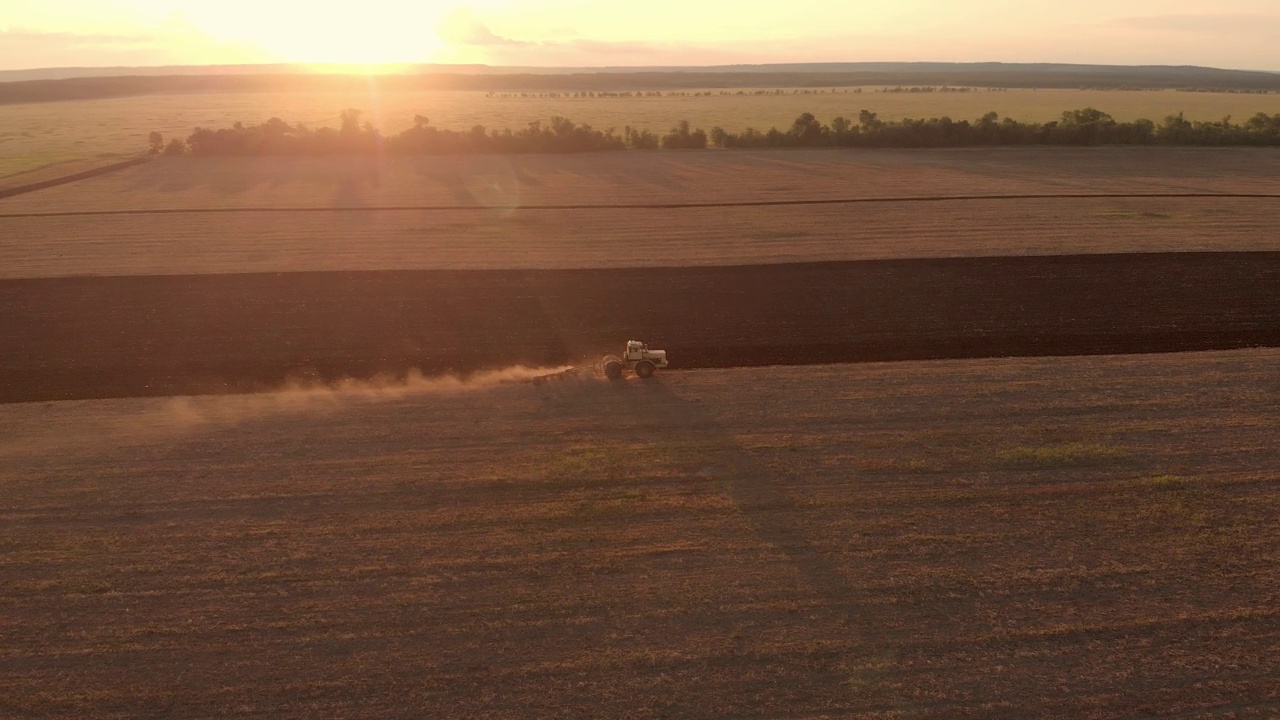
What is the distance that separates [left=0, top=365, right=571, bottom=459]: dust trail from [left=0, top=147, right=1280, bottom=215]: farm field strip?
28.8 metres

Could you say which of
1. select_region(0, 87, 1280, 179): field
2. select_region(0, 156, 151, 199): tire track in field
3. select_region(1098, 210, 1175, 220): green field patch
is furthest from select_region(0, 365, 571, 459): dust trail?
select_region(0, 87, 1280, 179): field

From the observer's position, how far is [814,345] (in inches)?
1003

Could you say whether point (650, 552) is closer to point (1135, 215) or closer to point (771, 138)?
point (1135, 215)

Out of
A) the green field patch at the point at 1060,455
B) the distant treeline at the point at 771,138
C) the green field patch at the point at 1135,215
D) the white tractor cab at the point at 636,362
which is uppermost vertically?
the distant treeline at the point at 771,138

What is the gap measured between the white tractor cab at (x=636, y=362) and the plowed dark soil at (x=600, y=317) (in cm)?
158

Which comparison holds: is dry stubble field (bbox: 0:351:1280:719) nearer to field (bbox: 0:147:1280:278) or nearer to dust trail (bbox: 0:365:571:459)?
dust trail (bbox: 0:365:571:459)

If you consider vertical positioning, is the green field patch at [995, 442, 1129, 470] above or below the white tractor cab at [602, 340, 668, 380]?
below

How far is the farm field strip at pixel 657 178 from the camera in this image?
170 feet

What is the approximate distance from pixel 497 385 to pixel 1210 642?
1530 cm

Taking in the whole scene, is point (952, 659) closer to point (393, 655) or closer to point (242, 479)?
point (393, 655)

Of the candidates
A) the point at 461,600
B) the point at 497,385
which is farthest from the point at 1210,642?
the point at 497,385

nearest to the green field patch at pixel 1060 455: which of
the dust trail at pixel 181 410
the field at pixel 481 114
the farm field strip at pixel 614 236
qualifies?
the dust trail at pixel 181 410

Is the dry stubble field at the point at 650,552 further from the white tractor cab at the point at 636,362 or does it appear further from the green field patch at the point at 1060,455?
the white tractor cab at the point at 636,362

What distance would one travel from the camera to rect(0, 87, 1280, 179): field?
91.1 m
